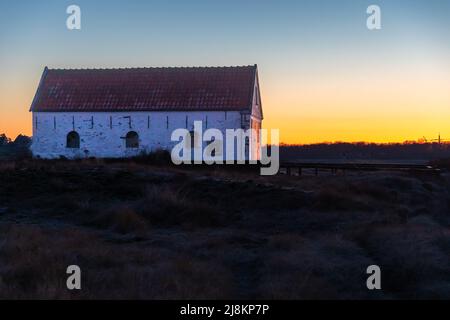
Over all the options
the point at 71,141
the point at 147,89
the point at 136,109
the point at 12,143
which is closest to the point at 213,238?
the point at 136,109

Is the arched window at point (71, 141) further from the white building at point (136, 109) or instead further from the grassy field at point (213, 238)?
the grassy field at point (213, 238)

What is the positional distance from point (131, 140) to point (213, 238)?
19.4 m

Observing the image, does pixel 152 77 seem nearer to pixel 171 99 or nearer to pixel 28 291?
pixel 171 99

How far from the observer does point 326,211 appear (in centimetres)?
1420

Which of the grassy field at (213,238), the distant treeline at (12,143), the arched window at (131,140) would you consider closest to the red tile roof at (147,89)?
the arched window at (131,140)

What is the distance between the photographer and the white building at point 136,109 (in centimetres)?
2839

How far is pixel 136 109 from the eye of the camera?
28812mm

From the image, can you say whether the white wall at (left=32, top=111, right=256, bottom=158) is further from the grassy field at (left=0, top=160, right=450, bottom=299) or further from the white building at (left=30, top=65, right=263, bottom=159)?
the grassy field at (left=0, top=160, right=450, bottom=299)

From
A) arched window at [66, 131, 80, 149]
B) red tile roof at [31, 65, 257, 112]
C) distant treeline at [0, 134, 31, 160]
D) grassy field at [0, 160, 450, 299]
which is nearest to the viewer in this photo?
grassy field at [0, 160, 450, 299]

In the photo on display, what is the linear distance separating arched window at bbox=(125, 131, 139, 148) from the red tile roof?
4.40 feet

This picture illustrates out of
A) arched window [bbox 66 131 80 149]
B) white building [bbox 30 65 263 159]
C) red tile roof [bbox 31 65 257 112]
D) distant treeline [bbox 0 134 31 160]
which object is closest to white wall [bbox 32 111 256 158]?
white building [bbox 30 65 263 159]

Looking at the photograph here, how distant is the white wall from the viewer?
1115 inches

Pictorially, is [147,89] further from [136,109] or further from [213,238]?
[213,238]
